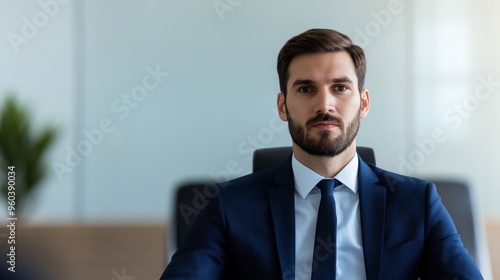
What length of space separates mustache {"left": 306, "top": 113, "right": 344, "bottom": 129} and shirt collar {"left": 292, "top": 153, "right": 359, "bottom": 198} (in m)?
0.11

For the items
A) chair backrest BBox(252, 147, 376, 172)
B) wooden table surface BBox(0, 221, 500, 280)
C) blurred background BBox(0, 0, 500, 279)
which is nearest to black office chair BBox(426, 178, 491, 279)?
chair backrest BBox(252, 147, 376, 172)

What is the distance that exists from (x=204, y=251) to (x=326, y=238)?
27cm

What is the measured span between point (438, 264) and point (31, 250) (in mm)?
3761

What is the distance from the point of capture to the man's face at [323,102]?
1520 mm

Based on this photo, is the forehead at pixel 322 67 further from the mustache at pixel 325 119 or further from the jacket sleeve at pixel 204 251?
the jacket sleeve at pixel 204 251

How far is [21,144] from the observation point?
4281 mm

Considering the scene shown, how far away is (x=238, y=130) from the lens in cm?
414

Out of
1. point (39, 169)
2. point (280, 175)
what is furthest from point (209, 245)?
point (39, 169)

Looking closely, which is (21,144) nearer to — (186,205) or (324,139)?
(186,205)

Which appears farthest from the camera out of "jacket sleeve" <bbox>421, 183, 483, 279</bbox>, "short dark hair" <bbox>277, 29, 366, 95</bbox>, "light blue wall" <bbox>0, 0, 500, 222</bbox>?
"light blue wall" <bbox>0, 0, 500, 222</bbox>

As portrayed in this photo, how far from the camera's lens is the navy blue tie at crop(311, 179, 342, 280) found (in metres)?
1.46

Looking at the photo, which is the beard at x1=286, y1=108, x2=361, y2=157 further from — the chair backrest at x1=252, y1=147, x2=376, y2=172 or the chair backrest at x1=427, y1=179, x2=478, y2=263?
the chair backrest at x1=427, y1=179, x2=478, y2=263

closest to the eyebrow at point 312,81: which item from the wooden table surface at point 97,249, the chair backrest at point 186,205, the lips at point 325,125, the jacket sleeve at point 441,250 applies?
the lips at point 325,125

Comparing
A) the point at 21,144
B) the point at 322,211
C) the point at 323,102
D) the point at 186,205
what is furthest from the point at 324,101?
the point at 21,144
